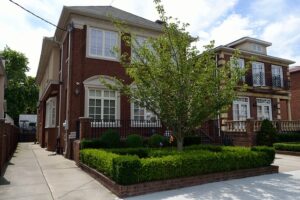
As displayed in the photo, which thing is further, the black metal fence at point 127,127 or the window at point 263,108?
the window at point 263,108

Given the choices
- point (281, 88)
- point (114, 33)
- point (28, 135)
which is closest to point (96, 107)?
point (114, 33)

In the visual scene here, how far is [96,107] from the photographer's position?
1459 cm

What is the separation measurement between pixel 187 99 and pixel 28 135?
101 feet

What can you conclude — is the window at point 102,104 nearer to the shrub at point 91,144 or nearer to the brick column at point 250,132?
the shrub at point 91,144

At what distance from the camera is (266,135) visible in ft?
55.8

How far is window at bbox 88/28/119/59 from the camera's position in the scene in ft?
48.9

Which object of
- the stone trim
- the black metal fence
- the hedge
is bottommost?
the stone trim

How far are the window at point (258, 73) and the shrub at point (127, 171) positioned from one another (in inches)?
728

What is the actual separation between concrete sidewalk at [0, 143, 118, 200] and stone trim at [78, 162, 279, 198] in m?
0.20

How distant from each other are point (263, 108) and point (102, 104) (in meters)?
15.0

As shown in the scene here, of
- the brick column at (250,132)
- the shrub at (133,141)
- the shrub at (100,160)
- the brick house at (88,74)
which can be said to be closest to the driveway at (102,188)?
the shrub at (100,160)

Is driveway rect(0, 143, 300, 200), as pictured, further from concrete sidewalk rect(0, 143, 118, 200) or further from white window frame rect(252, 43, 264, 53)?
white window frame rect(252, 43, 264, 53)

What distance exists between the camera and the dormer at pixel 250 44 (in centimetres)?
2439

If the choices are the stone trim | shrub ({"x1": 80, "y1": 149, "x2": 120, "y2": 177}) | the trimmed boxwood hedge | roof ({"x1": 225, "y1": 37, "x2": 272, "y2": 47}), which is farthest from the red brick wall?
shrub ({"x1": 80, "y1": 149, "x2": 120, "y2": 177})
